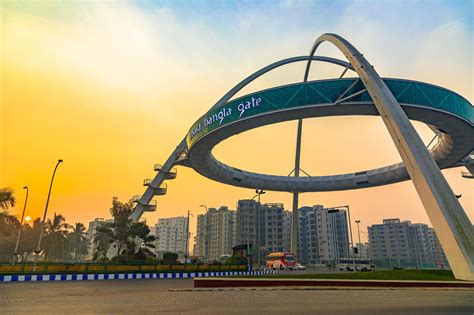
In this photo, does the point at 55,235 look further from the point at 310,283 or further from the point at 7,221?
the point at 310,283

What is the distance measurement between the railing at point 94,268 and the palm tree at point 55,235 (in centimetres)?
5543

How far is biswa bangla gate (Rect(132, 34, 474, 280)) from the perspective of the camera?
18.4 m

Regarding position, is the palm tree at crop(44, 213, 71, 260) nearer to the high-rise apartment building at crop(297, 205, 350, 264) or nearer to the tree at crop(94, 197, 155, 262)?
the tree at crop(94, 197, 155, 262)

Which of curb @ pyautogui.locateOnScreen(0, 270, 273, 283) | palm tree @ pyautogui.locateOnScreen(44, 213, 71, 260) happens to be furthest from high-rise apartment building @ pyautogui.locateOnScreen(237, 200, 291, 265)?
curb @ pyautogui.locateOnScreen(0, 270, 273, 283)

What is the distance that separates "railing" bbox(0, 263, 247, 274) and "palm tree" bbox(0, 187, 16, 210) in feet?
34.5

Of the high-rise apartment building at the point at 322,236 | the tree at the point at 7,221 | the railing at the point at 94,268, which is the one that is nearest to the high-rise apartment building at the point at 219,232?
the high-rise apartment building at the point at 322,236

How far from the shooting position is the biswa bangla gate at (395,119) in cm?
1839

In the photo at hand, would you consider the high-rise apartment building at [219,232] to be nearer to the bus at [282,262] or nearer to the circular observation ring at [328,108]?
the bus at [282,262]

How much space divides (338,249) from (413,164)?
11140 centimetres

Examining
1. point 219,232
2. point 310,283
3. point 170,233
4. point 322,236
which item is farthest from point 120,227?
point 170,233

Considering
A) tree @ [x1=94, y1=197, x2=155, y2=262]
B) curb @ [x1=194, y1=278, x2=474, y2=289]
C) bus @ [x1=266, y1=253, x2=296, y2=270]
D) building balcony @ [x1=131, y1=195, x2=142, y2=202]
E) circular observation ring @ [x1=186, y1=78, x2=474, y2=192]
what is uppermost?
circular observation ring @ [x1=186, y1=78, x2=474, y2=192]

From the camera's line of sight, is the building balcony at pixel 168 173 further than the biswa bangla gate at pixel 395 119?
Yes

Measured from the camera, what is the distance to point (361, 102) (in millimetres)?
27641

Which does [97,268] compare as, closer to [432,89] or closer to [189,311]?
[189,311]
